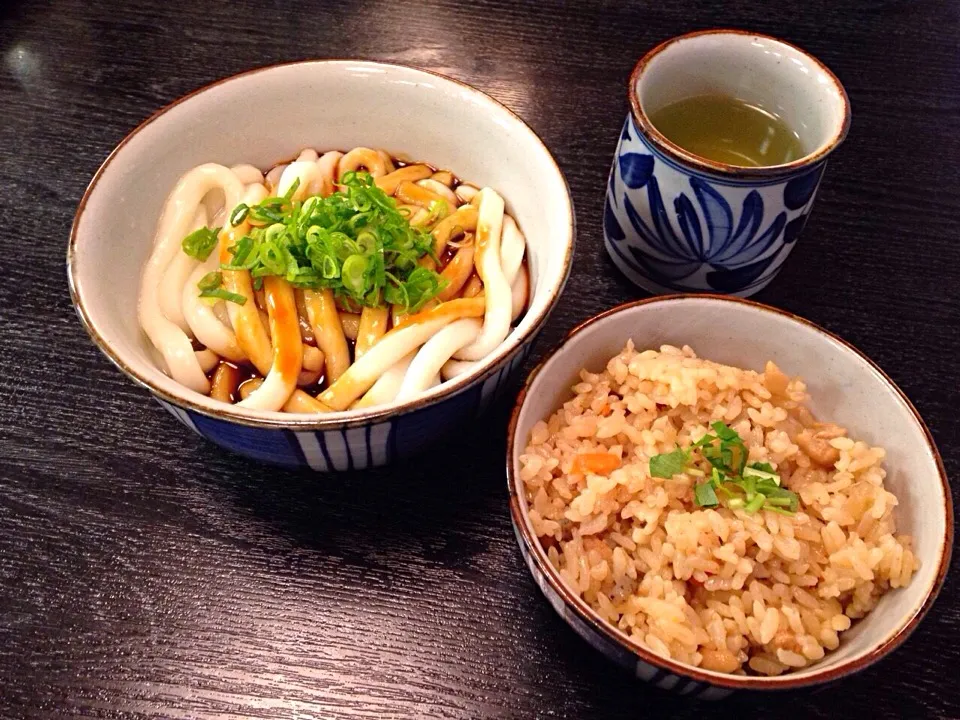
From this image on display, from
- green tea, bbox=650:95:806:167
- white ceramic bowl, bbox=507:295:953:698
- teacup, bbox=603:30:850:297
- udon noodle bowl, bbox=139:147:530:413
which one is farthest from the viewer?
green tea, bbox=650:95:806:167

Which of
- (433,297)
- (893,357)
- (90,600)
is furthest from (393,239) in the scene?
(893,357)

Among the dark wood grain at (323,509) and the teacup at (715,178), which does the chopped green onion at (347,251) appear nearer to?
the dark wood grain at (323,509)

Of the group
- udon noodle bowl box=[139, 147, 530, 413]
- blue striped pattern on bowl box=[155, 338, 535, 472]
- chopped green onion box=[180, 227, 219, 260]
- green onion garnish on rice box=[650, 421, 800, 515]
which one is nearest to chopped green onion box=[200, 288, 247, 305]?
udon noodle bowl box=[139, 147, 530, 413]

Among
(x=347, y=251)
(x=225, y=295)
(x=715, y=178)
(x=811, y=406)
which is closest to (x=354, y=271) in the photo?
(x=347, y=251)

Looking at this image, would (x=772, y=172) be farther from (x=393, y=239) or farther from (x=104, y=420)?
(x=104, y=420)

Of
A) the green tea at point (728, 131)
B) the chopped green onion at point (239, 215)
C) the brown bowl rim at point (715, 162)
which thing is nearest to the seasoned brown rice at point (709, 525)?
the brown bowl rim at point (715, 162)

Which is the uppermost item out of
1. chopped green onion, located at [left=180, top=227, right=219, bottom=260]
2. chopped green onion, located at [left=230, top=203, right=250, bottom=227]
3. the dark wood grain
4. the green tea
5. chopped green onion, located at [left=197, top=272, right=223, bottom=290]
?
the green tea

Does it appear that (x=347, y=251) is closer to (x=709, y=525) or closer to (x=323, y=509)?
(x=323, y=509)

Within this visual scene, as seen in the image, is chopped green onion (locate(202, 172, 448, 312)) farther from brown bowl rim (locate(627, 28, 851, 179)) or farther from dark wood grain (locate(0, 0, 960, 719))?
brown bowl rim (locate(627, 28, 851, 179))
